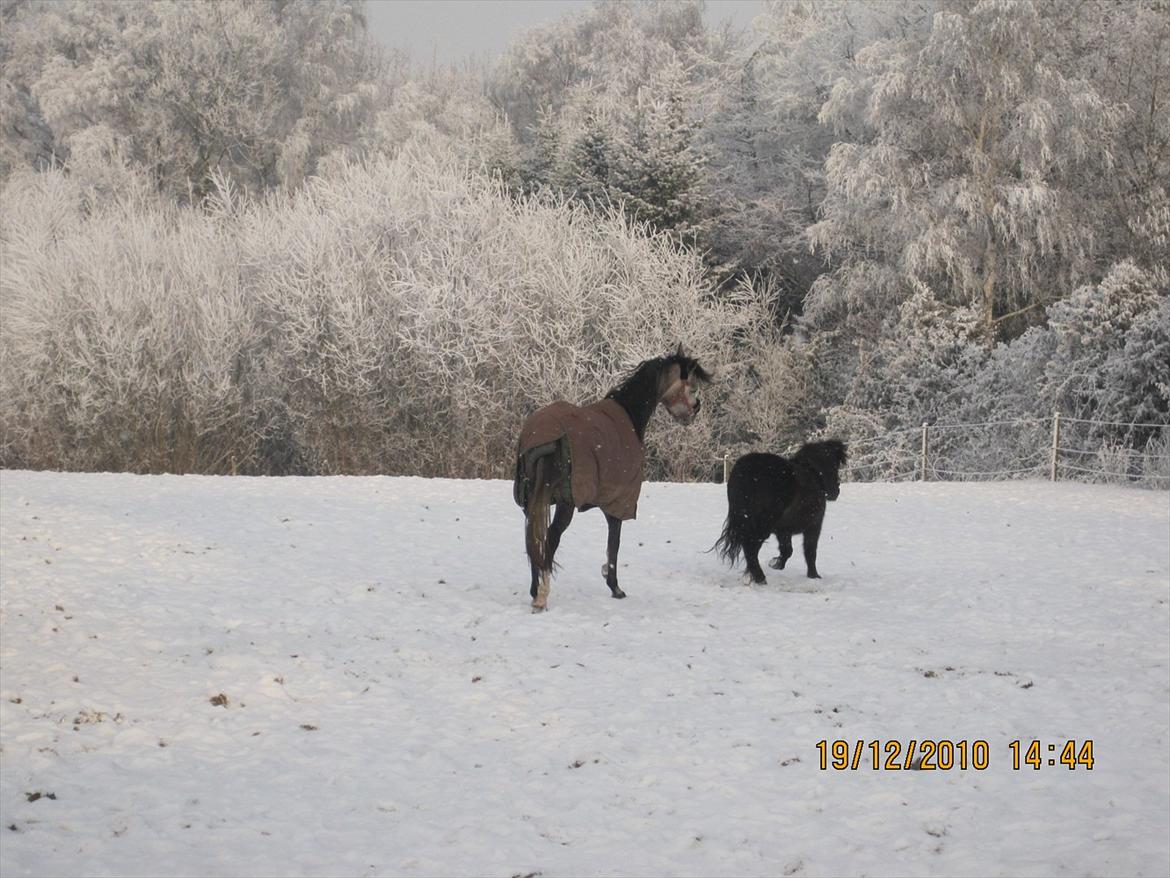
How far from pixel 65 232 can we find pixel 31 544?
22.0 m

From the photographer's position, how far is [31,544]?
34.2 ft

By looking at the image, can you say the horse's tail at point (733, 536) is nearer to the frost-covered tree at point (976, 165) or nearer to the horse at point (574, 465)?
the horse at point (574, 465)

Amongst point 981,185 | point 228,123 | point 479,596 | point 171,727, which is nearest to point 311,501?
point 479,596

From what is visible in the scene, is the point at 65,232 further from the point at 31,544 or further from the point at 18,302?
the point at 31,544

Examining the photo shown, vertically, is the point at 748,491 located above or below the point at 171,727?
above

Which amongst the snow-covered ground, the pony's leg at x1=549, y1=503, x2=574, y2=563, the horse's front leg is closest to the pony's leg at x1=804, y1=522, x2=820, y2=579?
the snow-covered ground

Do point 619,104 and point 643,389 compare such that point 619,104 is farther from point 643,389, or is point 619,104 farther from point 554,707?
point 554,707

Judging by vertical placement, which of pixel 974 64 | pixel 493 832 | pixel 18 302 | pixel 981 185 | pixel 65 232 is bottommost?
pixel 493 832

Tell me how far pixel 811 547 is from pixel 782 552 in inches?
11.7

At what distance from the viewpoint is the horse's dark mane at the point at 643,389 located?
892 cm

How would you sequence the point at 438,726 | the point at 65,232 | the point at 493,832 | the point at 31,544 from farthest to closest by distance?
the point at 65,232, the point at 31,544, the point at 438,726, the point at 493,832

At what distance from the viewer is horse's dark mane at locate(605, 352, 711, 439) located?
29.3ft

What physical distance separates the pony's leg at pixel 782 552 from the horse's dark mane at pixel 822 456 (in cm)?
65

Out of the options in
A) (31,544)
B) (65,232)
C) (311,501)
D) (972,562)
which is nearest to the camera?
(31,544)
